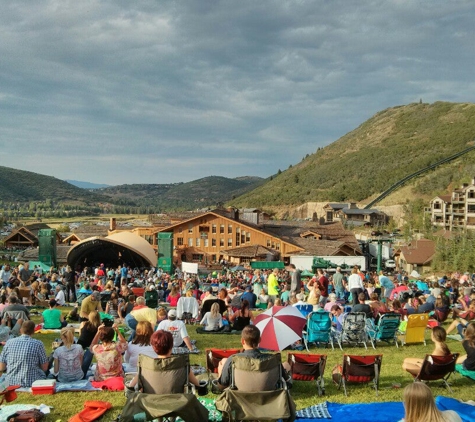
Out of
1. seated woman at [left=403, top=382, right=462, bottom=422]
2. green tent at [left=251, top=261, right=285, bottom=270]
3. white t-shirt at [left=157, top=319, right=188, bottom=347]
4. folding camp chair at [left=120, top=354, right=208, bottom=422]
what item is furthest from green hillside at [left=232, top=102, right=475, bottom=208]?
seated woman at [left=403, top=382, right=462, bottom=422]

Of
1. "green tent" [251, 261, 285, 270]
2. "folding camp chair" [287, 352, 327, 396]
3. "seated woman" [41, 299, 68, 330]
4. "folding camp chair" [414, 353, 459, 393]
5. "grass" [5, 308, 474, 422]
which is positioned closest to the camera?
"grass" [5, 308, 474, 422]

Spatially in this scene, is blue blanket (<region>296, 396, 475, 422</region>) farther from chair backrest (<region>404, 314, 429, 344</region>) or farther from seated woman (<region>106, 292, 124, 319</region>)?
seated woman (<region>106, 292, 124, 319</region>)

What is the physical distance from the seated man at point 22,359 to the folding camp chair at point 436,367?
5.42 m

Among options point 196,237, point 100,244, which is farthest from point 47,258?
point 196,237

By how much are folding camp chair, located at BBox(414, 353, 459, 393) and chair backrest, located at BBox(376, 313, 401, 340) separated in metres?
3.14

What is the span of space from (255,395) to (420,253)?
146ft

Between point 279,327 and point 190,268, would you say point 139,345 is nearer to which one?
point 279,327

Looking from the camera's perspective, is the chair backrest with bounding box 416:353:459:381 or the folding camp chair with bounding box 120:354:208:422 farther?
the chair backrest with bounding box 416:353:459:381

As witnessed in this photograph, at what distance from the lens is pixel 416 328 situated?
408 inches

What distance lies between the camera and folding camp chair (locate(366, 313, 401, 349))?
9.98 meters

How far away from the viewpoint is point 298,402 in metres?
6.55

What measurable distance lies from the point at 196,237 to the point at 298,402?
5207cm

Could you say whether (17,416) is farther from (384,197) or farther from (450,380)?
(384,197)

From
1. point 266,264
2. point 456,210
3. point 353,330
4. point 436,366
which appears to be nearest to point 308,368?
point 436,366
